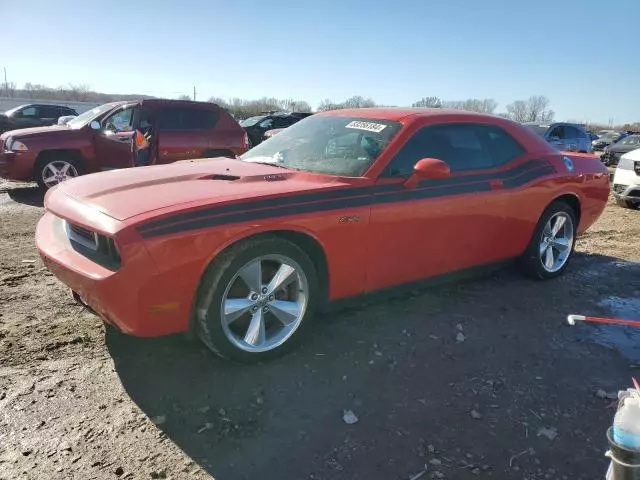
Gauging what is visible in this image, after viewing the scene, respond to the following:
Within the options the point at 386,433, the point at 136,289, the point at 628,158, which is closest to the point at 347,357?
the point at 386,433

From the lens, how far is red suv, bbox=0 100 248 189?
8695 mm

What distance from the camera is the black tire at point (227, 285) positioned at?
3.06 m

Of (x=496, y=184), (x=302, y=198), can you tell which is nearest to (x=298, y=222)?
(x=302, y=198)

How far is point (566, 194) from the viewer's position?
17.2 ft

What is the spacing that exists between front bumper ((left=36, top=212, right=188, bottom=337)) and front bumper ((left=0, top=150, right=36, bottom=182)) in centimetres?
649

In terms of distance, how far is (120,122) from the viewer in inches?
367

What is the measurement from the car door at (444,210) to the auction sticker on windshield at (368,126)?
0.89 feet

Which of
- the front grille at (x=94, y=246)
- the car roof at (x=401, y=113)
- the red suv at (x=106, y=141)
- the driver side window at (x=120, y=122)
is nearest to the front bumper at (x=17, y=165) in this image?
the red suv at (x=106, y=141)

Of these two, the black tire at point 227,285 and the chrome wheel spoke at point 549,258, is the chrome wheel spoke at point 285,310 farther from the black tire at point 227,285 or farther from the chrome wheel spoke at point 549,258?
the chrome wheel spoke at point 549,258

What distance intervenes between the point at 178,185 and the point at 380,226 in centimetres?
137

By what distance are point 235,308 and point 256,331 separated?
225 mm

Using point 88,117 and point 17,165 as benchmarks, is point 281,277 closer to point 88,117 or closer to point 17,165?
point 17,165

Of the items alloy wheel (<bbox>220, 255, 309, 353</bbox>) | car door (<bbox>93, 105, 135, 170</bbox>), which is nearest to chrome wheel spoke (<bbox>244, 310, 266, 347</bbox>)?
alloy wheel (<bbox>220, 255, 309, 353</bbox>)

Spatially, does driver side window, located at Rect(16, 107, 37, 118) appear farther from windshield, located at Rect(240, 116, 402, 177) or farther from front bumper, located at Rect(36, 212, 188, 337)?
front bumper, located at Rect(36, 212, 188, 337)
